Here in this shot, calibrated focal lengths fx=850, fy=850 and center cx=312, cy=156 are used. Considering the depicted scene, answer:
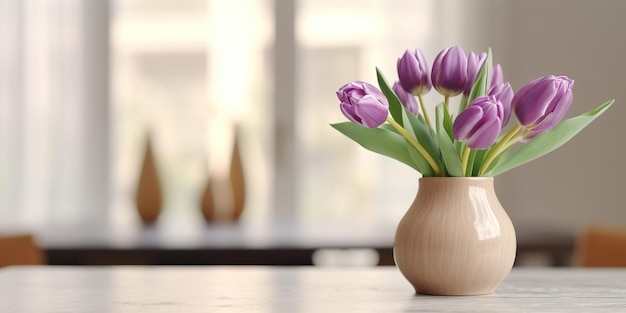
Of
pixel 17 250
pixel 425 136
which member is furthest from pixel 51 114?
pixel 425 136

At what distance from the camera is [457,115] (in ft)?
3.41

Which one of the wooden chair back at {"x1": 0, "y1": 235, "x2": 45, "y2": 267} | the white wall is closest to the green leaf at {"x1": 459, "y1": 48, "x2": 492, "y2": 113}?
the wooden chair back at {"x1": 0, "y1": 235, "x2": 45, "y2": 267}

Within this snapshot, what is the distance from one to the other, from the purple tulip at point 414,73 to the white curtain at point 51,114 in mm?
2866

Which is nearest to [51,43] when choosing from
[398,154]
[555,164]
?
[555,164]

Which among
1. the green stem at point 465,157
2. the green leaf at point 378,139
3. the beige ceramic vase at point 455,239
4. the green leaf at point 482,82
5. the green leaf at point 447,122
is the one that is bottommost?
the beige ceramic vase at point 455,239

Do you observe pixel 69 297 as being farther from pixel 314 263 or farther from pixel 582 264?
pixel 314 263

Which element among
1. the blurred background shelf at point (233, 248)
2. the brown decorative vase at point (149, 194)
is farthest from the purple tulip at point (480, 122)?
the brown decorative vase at point (149, 194)

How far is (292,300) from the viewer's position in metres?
1.00

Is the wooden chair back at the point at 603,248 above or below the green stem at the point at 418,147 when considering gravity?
below

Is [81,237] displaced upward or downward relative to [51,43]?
downward

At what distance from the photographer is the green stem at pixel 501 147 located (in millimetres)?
1017

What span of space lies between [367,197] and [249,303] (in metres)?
2.85

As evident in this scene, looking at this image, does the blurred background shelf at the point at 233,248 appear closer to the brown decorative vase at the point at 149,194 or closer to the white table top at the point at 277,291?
the brown decorative vase at the point at 149,194

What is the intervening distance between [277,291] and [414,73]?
327 millimetres
